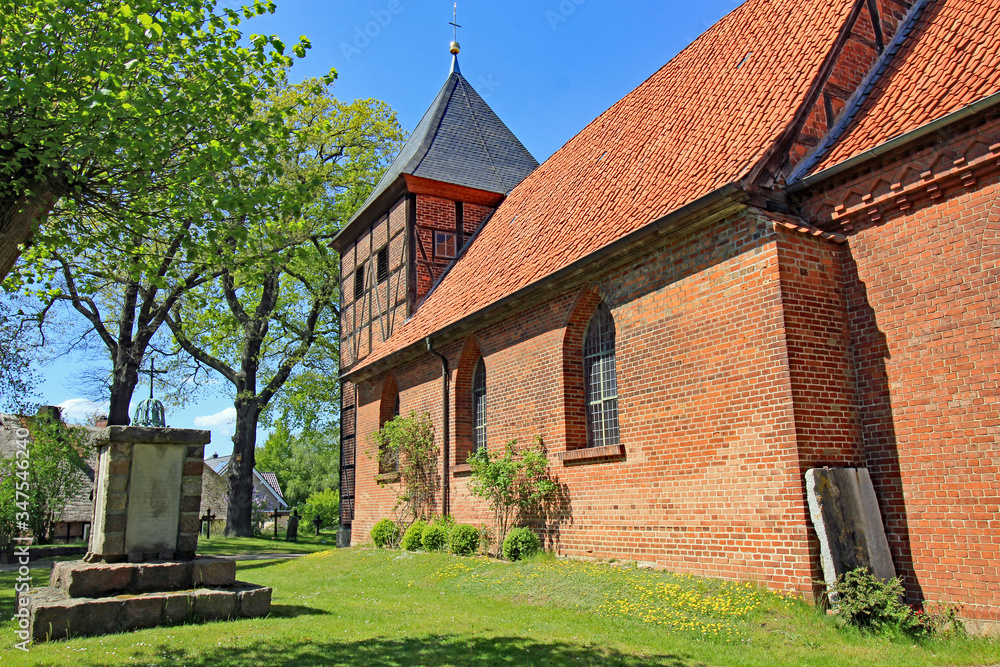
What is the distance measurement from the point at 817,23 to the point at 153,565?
10808mm

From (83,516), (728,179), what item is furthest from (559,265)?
(83,516)

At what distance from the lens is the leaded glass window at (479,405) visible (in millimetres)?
13562

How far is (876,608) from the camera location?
6.25m

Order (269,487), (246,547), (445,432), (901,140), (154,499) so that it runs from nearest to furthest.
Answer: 1. (901,140)
2. (154,499)
3. (445,432)
4. (246,547)
5. (269,487)

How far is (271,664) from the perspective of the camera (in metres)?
5.40

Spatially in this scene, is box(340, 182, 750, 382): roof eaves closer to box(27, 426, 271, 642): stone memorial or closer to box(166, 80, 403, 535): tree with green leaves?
box(27, 426, 271, 642): stone memorial

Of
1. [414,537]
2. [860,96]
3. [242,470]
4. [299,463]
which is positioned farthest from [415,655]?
[299,463]

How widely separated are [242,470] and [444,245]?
12971 mm

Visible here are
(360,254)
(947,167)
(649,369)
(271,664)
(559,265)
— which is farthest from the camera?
(360,254)

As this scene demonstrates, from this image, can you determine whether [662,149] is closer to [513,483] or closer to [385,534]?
[513,483]

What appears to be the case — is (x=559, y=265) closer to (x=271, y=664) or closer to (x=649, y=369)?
(x=649, y=369)

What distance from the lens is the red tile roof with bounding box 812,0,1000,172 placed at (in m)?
7.05

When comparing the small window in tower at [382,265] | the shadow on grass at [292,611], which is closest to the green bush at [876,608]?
the shadow on grass at [292,611]

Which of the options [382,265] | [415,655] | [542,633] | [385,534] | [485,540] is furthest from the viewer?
[382,265]
